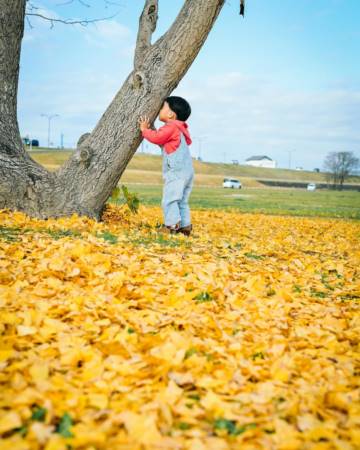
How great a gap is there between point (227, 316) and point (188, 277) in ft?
2.73

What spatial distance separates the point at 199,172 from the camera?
9388 cm

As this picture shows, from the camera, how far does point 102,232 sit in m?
5.99

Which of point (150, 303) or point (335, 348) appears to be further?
point (150, 303)

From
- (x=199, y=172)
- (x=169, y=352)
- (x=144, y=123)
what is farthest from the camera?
(x=199, y=172)

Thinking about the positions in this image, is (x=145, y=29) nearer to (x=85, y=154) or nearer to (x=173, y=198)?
(x=85, y=154)

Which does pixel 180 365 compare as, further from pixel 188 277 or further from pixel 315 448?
pixel 188 277

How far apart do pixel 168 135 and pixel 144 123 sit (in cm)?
40

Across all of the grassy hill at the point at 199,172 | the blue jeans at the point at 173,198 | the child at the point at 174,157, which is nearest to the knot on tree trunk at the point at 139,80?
the child at the point at 174,157

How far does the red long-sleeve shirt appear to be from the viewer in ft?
21.0

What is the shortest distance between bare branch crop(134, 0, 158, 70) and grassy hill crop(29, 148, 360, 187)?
153 ft

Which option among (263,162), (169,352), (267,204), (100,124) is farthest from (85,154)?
(263,162)

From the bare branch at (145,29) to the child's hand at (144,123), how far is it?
0.79 m

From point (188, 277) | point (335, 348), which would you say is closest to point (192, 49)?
point (188, 277)

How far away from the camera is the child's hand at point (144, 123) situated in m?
6.38
